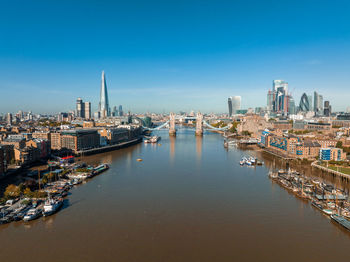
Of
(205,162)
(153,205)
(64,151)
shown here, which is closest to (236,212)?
(153,205)

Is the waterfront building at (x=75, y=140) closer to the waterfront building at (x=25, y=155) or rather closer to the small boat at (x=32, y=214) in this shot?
the waterfront building at (x=25, y=155)

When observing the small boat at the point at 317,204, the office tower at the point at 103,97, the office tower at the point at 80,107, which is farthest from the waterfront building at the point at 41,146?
the office tower at the point at 80,107

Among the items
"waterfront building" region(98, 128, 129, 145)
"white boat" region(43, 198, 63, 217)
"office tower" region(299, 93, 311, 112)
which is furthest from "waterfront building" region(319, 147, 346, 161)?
"office tower" region(299, 93, 311, 112)

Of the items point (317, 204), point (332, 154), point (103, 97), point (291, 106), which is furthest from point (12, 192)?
point (291, 106)

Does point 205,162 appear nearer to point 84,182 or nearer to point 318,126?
point 84,182

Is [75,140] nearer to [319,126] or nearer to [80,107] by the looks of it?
[319,126]
